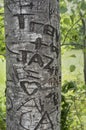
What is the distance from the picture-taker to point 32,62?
1.37 metres

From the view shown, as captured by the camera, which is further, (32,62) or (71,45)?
(71,45)

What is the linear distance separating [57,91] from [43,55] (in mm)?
212

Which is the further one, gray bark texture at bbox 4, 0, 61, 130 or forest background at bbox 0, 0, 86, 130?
forest background at bbox 0, 0, 86, 130

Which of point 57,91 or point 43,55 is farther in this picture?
point 57,91

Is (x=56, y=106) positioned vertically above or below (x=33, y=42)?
below

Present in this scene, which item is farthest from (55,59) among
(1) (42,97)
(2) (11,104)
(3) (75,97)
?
(3) (75,97)

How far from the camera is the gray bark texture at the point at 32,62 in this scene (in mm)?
1362

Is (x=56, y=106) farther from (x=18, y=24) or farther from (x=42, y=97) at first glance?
(x=18, y=24)

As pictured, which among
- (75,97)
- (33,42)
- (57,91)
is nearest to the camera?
(33,42)

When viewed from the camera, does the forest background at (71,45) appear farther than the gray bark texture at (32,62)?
Yes

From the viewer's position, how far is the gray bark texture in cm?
136

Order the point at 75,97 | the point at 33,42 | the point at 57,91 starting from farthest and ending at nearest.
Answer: the point at 75,97 < the point at 57,91 < the point at 33,42

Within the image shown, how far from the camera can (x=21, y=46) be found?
1.37 m

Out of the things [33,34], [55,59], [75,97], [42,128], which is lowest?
[75,97]
